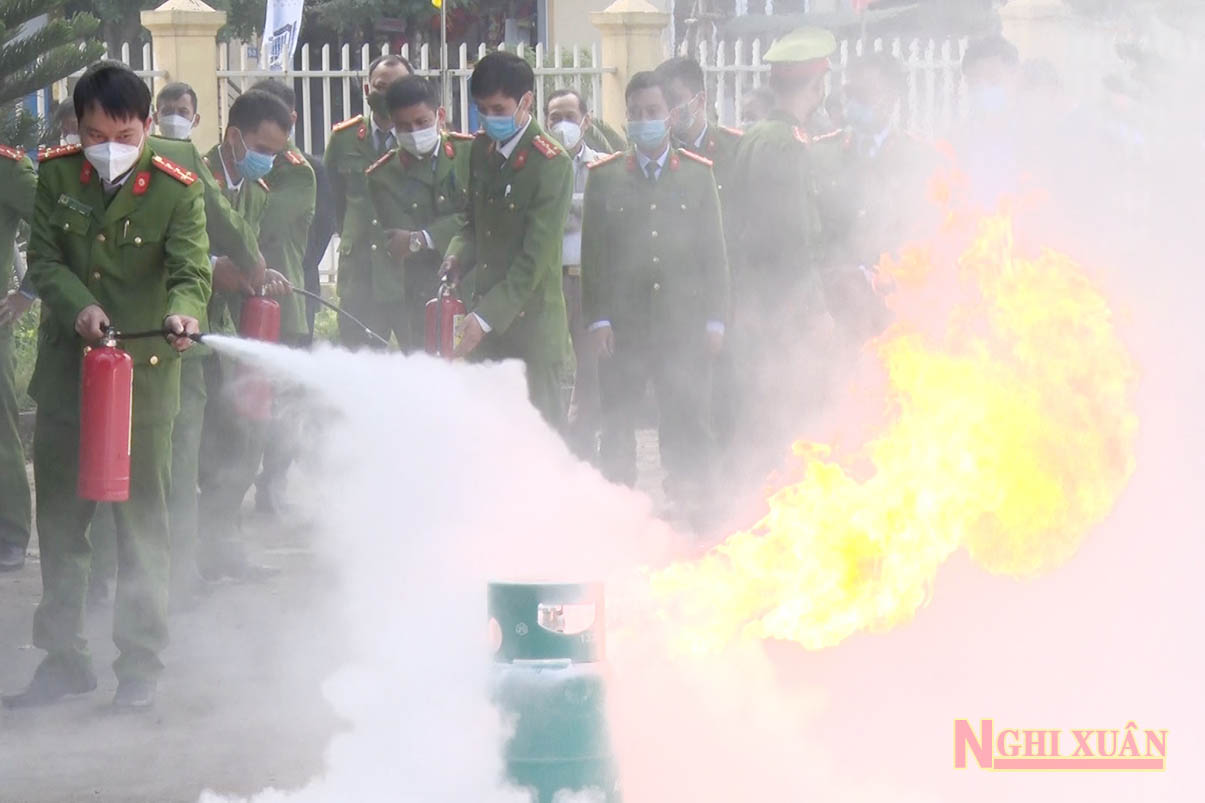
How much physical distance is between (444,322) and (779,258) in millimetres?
2228

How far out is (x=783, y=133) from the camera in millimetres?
9336

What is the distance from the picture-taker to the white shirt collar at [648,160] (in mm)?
8891

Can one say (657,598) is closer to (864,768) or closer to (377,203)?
(864,768)

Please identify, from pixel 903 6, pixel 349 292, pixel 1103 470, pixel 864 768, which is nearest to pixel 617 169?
pixel 349 292

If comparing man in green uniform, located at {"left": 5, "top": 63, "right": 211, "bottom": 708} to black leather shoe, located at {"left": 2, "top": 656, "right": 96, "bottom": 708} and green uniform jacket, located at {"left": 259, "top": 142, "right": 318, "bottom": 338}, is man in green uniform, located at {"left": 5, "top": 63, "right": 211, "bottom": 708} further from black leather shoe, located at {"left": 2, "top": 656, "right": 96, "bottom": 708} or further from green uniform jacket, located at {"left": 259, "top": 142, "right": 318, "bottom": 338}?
green uniform jacket, located at {"left": 259, "top": 142, "right": 318, "bottom": 338}

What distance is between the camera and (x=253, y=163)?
8367mm

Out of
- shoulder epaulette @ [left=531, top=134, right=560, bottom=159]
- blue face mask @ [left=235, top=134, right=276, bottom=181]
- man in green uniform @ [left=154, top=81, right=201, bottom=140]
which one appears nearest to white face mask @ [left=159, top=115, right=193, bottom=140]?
man in green uniform @ [left=154, top=81, right=201, bottom=140]

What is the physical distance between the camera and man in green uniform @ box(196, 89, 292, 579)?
8.39 metres

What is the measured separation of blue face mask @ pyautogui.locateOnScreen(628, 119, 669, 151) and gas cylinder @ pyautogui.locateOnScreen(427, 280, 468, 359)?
4.37ft

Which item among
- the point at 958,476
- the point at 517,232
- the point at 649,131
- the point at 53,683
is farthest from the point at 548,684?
the point at 649,131

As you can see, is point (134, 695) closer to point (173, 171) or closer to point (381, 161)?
point (173, 171)

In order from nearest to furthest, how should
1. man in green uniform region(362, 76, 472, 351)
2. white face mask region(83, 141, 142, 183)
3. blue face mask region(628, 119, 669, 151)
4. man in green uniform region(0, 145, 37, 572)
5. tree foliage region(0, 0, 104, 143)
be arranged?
white face mask region(83, 141, 142, 183)
man in green uniform region(0, 145, 37, 572)
blue face mask region(628, 119, 669, 151)
tree foliage region(0, 0, 104, 143)
man in green uniform region(362, 76, 472, 351)

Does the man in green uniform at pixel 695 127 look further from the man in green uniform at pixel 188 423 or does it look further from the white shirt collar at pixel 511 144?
the man in green uniform at pixel 188 423

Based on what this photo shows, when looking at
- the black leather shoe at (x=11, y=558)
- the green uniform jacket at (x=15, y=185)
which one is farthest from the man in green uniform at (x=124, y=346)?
the black leather shoe at (x=11, y=558)
